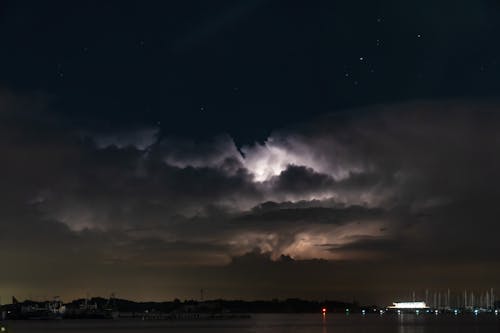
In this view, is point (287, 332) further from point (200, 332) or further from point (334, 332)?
point (200, 332)

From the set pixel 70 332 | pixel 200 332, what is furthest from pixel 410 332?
pixel 70 332

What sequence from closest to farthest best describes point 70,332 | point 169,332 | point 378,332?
1. point 378,332
2. point 169,332
3. point 70,332

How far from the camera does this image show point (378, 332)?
527 ft

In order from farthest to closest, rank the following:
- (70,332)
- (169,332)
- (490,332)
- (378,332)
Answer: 1. (70,332)
2. (169,332)
3. (378,332)
4. (490,332)

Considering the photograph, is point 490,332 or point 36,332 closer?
point 490,332

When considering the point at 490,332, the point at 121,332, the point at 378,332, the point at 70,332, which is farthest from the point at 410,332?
the point at 70,332

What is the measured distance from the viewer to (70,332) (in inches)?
7382

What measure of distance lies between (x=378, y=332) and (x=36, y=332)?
81333 millimetres

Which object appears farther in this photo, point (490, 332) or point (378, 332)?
point (378, 332)

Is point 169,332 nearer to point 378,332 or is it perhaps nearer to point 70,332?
point 70,332

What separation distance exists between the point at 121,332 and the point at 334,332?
178 ft

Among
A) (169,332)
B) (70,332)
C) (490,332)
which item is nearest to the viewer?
(490,332)

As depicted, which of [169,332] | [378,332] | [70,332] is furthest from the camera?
[70,332]

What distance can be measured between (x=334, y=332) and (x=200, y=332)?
3258cm
